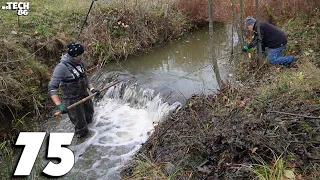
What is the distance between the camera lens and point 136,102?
7805 mm

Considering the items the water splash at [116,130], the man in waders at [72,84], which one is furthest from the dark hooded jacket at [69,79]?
the water splash at [116,130]

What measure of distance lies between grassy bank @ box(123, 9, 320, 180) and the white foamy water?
0.72 meters

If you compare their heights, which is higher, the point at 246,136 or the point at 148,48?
the point at 148,48

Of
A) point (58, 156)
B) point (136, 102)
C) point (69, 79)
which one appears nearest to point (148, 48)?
point (136, 102)

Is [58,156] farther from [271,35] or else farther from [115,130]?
[271,35]

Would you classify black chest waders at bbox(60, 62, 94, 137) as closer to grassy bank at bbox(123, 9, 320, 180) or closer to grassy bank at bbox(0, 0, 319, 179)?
grassy bank at bbox(0, 0, 319, 179)

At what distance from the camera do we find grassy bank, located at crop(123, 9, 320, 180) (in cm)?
375

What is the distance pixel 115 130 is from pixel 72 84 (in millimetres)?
1655

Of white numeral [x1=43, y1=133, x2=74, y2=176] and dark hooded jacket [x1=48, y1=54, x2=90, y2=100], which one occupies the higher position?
dark hooded jacket [x1=48, y1=54, x2=90, y2=100]

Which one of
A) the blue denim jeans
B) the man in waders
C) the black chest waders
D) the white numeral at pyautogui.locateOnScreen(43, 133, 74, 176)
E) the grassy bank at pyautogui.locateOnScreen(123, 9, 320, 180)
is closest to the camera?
the grassy bank at pyautogui.locateOnScreen(123, 9, 320, 180)

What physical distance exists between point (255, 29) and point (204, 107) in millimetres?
2573

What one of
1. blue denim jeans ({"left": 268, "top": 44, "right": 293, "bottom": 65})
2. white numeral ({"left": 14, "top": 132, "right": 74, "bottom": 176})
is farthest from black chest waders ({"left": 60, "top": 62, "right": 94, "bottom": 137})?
blue denim jeans ({"left": 268, "top": 44, "right": 293, "bottom": 65})

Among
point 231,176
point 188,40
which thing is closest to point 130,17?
point 188,40

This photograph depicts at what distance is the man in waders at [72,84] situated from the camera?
5.58 metres
